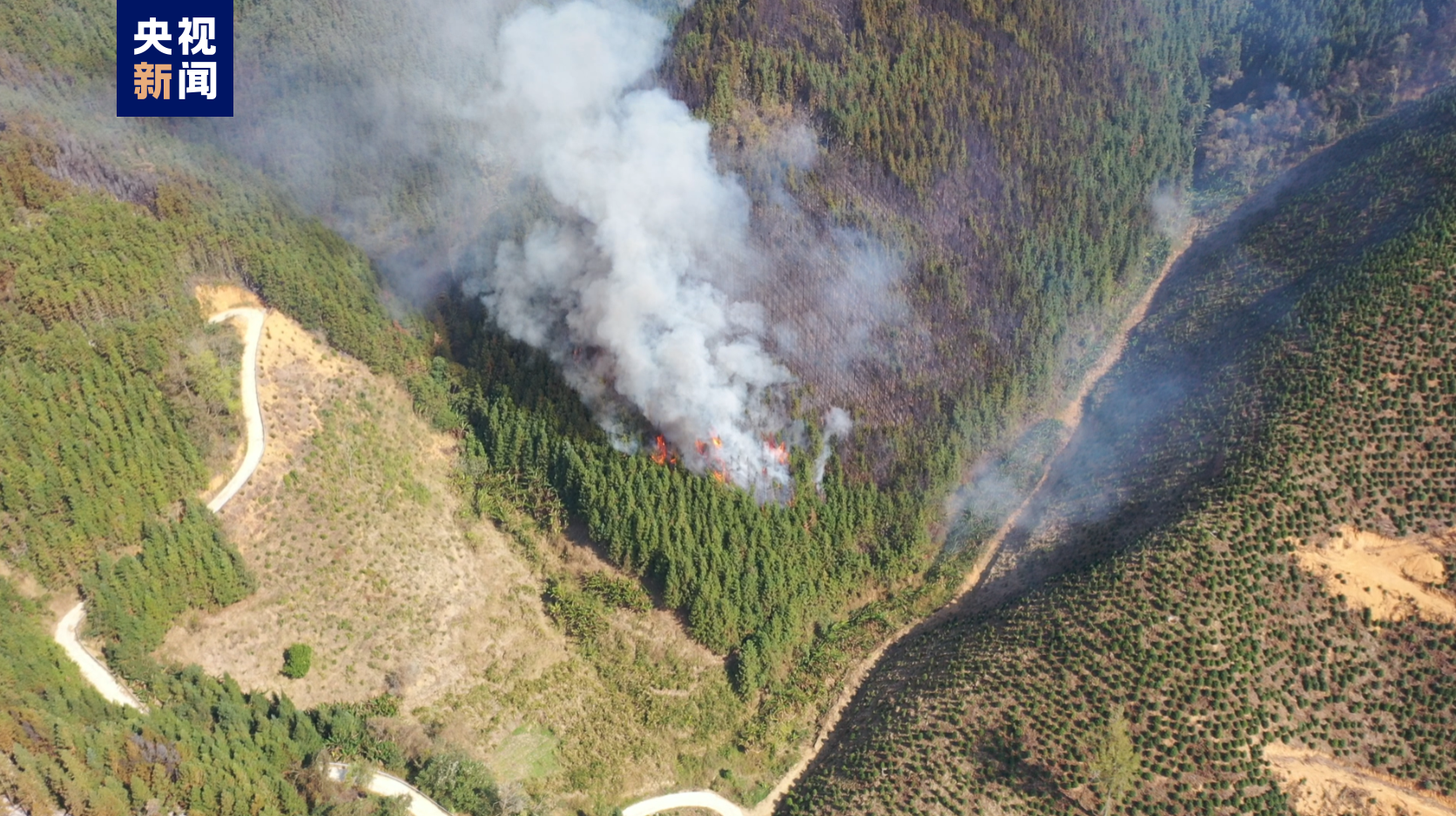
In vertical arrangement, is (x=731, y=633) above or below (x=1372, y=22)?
below

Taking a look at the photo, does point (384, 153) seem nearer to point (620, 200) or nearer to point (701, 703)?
point (620, 200)

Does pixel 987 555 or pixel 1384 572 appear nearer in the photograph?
pixel 1384 572

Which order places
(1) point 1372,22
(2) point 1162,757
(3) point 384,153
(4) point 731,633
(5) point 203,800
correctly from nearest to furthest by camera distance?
1. (5) point 203,800
2. (2) point 1162,757
3. (4) point 731,633
4. (3) point 384,153
5. (1) point 1372,22

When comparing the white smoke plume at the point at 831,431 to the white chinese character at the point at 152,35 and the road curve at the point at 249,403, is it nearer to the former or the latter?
the road curve at the point at 249,403

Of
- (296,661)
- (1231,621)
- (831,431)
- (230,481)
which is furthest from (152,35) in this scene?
(1231,621)

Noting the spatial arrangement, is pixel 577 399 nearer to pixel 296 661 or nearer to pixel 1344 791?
pixel 296 661

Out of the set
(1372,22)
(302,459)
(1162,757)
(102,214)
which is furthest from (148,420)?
(1372,22)

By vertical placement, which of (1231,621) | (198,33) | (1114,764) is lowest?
(1114,764)

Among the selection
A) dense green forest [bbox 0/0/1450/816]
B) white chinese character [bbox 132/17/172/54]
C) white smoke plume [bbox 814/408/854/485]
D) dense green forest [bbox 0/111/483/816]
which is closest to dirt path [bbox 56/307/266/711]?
dense green forest [bbox 0/111/483/816]
